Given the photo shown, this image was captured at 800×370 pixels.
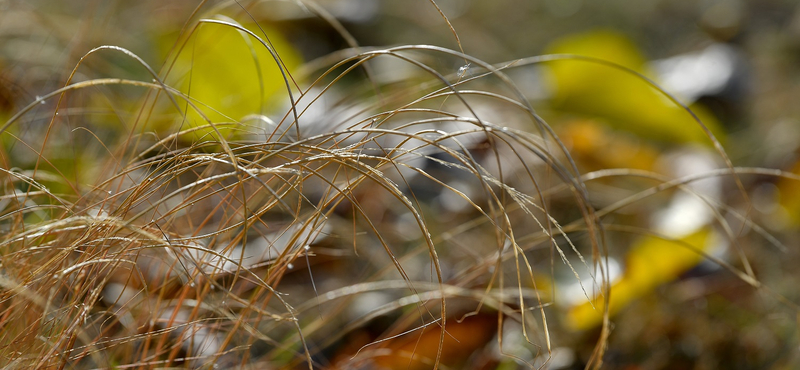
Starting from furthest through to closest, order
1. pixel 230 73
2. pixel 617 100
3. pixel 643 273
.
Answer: pixel 617 100 → pixel 230 73 → pixel 643 273

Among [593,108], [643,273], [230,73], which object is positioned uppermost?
[230,73]

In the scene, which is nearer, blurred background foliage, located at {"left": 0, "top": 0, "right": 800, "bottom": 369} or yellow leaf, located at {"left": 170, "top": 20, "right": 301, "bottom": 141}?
blurred background foliage, located at {"left": 0, "top": 0, "right": 800, "bottom": 369}

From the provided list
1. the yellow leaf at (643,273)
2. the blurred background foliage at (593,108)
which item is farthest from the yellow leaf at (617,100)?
the yellow leaf at (643,273)

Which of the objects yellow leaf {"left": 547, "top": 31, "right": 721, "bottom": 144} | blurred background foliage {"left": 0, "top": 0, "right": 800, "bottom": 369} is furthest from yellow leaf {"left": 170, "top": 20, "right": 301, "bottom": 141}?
yellow leaf {"left": 547, "top": 31, "right": 721, "bottom": 144}

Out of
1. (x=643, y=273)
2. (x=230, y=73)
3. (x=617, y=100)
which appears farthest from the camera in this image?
(x=617, y=100)

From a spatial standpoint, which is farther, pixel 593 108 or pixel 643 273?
pixel 593 108

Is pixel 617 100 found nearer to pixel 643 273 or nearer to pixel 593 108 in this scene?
pixel 593 108

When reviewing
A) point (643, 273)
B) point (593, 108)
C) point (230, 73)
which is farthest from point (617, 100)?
point (230, 73)

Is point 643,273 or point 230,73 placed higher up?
point 230,73

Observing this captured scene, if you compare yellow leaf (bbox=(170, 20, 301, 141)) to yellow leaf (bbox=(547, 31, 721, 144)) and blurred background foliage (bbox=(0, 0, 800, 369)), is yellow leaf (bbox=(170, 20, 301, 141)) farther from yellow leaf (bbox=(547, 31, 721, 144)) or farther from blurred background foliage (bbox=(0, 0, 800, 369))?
yellow leaf (bbox=(547, 31, 721, 144))
